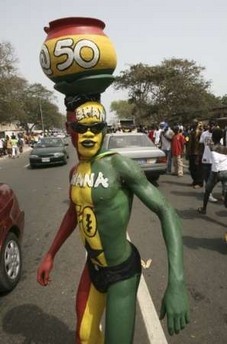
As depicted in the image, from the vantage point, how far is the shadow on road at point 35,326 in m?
3.48

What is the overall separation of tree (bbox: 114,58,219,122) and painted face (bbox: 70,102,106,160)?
4852 cm

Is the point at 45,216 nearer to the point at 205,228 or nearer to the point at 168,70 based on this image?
the point at 205,228

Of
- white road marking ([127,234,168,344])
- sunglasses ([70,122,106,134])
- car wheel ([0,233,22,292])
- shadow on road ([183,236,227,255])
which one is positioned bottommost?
shadow on road ([183,236,227,255])

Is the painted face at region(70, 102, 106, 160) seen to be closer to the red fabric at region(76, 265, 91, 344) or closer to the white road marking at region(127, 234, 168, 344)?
the red fabric at region(76, 265, 91, 344)

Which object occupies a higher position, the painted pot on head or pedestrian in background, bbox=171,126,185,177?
the painted pot on head

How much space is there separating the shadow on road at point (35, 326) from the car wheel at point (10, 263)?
0.39 m

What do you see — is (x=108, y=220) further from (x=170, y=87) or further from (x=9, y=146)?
(x=170, y=87)

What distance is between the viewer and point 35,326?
3.70 m

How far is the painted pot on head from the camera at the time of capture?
2186 mm

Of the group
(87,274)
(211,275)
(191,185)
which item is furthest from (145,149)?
(87,274)

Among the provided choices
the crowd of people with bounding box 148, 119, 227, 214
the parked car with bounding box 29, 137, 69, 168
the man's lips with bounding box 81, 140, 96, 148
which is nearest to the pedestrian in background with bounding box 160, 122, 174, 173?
the crowd of people with bounding box 148, 119, 227, 214

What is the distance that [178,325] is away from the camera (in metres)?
1.94

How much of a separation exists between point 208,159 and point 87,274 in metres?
6.95

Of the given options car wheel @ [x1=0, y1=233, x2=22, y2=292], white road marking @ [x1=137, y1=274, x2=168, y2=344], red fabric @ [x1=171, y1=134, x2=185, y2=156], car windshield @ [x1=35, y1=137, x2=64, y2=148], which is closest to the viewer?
white road marking @ [x1=137, y1=274, x2=168, y2=344]
